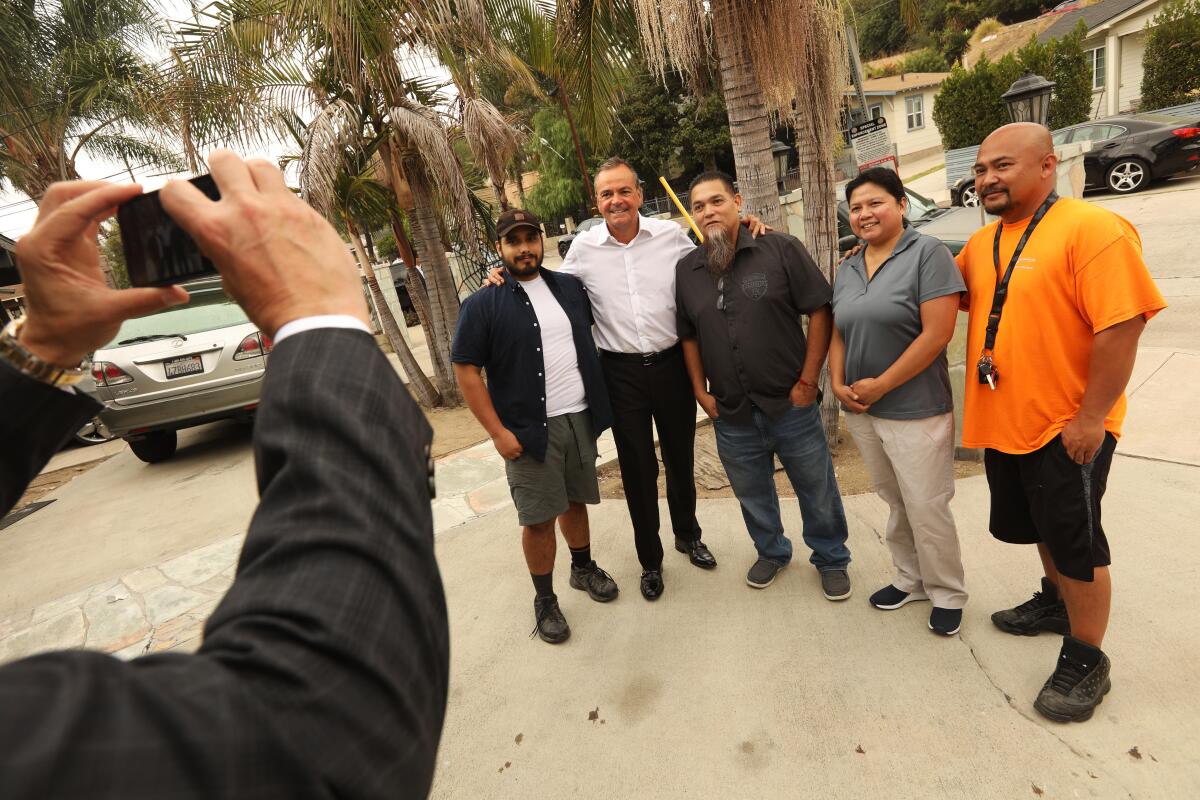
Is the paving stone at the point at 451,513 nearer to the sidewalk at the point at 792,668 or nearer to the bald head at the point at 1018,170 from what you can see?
the sidewalk at the point at 792,668

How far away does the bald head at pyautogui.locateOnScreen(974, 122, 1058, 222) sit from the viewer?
2285mm

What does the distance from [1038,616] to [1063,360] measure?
1.17m

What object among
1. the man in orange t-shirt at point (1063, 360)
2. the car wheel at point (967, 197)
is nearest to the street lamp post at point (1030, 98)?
the man in orange t-shirt at point (1063, 360)

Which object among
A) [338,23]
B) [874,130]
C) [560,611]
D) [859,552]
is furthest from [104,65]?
[859,552]

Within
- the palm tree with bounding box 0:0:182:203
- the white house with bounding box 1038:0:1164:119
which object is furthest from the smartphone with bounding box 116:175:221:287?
the white house with bounding box 1038:0:1164:119

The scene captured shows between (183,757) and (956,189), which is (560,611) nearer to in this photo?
(183,757)

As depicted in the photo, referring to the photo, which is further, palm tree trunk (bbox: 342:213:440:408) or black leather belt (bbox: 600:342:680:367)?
palm tree trunk (bbox: 342:213:440:408)

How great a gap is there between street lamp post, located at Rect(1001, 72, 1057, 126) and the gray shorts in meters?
5.60

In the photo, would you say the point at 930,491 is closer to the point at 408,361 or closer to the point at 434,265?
the point at 434,265

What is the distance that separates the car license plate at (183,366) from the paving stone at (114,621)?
285 centimetres

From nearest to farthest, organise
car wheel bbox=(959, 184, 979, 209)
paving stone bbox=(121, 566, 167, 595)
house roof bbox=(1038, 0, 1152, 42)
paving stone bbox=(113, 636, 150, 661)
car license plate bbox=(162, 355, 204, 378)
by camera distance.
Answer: paving stone bbox=(113, 636, 150, 661)
paving stone bbox=(121, 566, 167, 595)
car license plate bbox=(162, 355, 204, 378)
car wheel bbox=(959, 184, 979, 209)
house roof bbox=(1038, 0, 1152, 42)

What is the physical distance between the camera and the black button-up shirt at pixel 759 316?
3082 mm

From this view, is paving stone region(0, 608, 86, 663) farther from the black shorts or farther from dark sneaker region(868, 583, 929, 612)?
the black shorts

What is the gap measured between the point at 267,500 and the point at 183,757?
0.80ft
